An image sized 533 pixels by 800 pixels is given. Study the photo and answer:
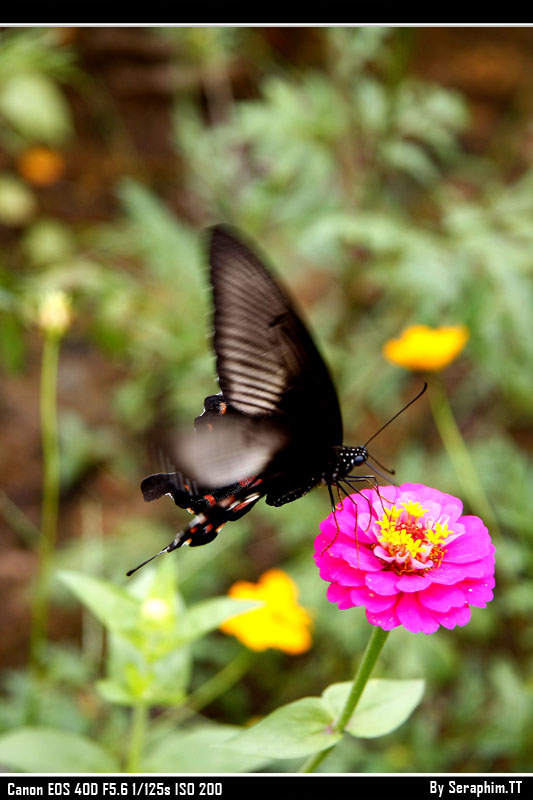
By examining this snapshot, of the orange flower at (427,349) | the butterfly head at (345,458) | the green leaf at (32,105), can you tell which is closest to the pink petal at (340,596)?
the butterfly head at (345,458)

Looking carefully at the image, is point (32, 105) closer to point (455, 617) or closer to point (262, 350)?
point (262, 350)

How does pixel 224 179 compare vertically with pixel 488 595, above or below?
above

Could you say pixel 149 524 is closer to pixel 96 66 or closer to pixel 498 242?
pixel 498 242

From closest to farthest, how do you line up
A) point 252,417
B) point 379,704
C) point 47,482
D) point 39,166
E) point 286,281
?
point 379,704 → point 252,417 → point 47,482 → point 286,281 → point 39,166

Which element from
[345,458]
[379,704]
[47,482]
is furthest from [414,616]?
[47,482]

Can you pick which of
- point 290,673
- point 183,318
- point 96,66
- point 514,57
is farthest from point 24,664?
point 514,57
